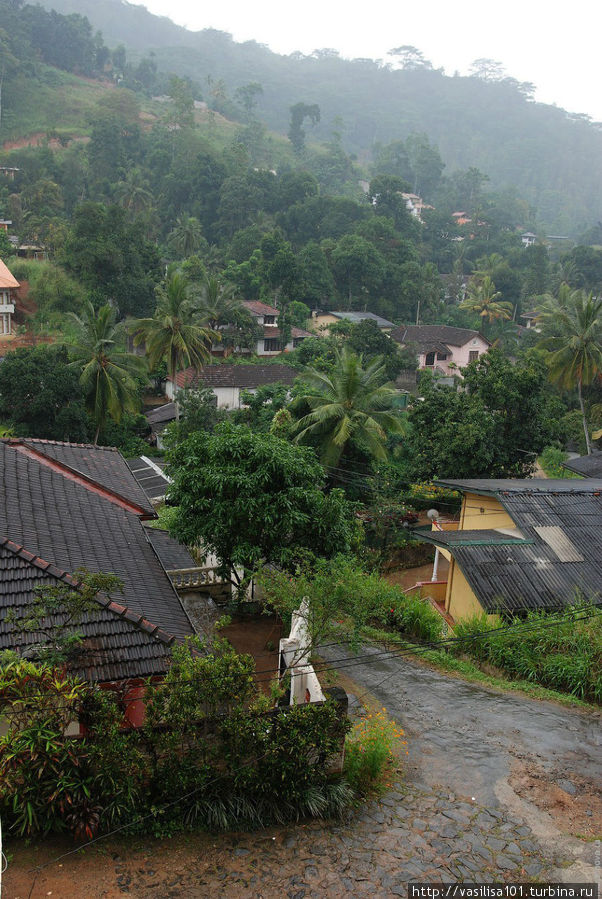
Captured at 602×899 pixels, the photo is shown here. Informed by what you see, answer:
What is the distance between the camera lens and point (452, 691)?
12.5m

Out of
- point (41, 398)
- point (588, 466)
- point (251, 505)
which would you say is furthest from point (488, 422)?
point (41, 398)

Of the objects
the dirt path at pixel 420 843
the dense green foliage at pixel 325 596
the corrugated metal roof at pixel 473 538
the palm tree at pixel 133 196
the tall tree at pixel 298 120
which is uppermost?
the tall tree at pixel 298 120

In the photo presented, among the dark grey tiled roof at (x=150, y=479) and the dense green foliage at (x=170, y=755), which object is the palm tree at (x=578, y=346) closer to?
the dark grey tiled roof at (x=150, y=479)

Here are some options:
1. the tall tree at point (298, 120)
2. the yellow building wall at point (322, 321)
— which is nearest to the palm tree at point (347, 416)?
the yellow building wall at point (322, 321)

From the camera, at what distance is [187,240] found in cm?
6038

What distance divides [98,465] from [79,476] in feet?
3.91

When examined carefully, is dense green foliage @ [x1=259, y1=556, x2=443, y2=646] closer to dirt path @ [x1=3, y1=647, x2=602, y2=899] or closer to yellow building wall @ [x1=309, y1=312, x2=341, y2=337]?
dirt path @ [x1=3, y1=647, x2=602, y2=899]

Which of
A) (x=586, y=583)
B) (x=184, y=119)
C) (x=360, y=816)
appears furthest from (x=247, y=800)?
(x=184, y=119)

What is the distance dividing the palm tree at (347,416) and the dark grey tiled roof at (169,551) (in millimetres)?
10714

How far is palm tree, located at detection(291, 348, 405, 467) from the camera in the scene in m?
26.3

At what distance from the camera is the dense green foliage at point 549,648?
1277 cm

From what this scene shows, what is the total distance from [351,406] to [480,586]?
1314 cm

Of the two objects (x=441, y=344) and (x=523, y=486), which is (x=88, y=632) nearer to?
(x=523, y=486)

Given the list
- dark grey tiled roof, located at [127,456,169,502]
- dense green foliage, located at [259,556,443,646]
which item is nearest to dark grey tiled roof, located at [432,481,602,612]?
dense green foliage, located at [259,556,443,646]
